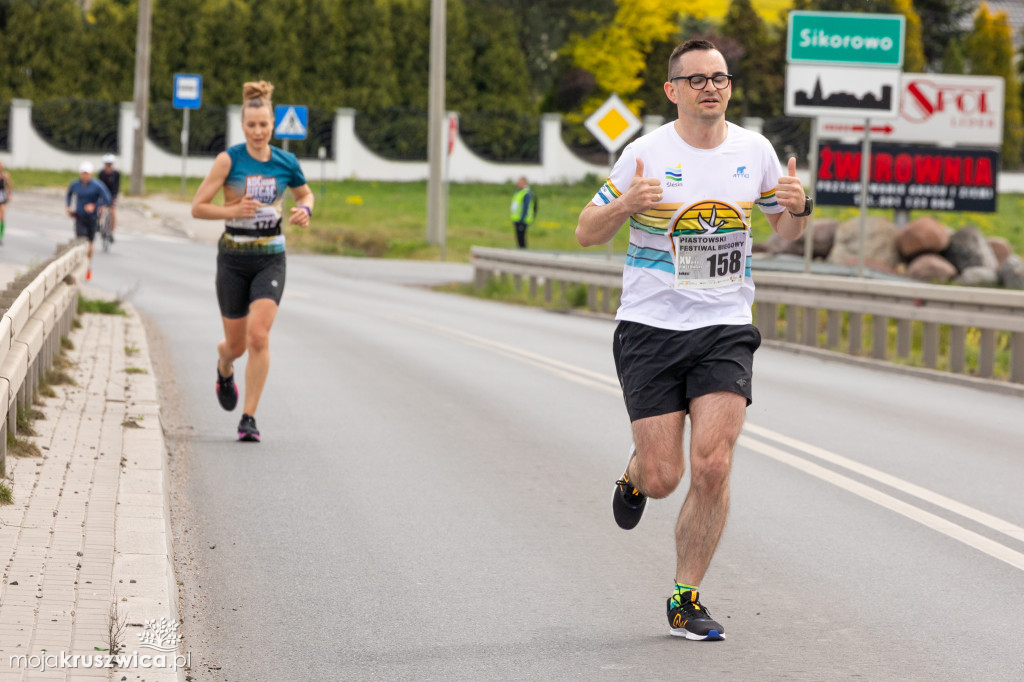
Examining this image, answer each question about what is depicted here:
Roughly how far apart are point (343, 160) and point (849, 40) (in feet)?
116

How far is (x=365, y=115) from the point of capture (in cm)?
5606

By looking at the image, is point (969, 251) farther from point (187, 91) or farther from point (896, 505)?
point (896, 505)

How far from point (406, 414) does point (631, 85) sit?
2379 inches

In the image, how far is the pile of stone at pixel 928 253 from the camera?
30.5 m

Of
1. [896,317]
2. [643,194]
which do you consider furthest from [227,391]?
[896,317]

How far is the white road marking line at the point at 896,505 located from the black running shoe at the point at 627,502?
171 centimetres

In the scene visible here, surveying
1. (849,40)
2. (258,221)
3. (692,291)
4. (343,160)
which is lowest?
(692,291)

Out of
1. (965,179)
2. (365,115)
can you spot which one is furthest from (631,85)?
(965,179)

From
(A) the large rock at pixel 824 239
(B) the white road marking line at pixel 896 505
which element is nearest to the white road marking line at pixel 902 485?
(B) the white road marking line at pixel 896 505

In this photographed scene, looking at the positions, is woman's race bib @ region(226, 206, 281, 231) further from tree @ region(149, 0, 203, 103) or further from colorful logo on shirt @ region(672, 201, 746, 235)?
tree @ region(149, 0, 203, 103)

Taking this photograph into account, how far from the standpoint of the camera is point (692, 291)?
565 centimetres

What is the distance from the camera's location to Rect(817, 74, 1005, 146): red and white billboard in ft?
121

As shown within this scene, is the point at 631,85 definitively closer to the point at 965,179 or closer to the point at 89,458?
the point at 965,179

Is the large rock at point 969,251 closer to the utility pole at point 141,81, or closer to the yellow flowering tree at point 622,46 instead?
the utility pole at point 141,81
